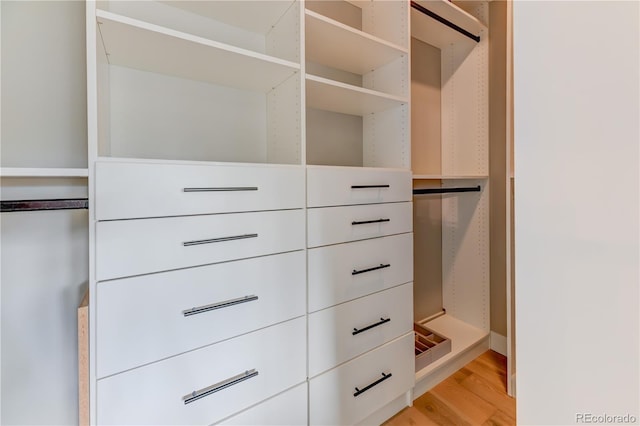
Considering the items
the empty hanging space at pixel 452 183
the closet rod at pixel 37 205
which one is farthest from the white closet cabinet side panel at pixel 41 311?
the empty hanging space at pixel 452 183

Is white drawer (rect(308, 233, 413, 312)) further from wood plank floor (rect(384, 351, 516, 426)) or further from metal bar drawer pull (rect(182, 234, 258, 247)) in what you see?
wood plank floor (rect(384, 351, 516, 426))

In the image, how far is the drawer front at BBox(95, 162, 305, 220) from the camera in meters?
0.76

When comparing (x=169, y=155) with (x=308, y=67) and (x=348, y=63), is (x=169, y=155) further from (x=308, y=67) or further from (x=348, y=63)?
(x=348, y=63)

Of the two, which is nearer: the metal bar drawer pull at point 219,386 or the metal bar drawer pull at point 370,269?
the metal bar drawer pull at point 219,386

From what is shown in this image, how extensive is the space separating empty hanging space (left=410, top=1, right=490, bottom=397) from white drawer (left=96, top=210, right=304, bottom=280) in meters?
1.15

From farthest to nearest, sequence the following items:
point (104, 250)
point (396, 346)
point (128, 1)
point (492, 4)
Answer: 1. point (492, 4)
2. point (396, 346)
3. point (128, 1)
4. point (104, 250)

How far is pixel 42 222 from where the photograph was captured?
0.95 meters

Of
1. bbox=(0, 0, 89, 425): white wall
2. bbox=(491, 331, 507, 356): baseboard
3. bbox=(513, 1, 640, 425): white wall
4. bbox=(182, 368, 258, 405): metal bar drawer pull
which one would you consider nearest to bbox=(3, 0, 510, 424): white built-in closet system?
bbox=(182, 368, 258, 405): metal bar drawer pull

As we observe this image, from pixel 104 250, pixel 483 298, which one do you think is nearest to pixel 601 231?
pixel 104 250

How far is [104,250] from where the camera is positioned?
0.75m

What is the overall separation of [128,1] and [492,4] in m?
2.11

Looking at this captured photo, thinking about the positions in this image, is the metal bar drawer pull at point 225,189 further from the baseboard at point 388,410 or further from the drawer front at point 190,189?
the baseboard at point 388,410

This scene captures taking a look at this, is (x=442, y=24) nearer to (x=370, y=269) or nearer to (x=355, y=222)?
(x=355, y=222)

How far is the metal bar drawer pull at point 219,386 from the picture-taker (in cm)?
88
